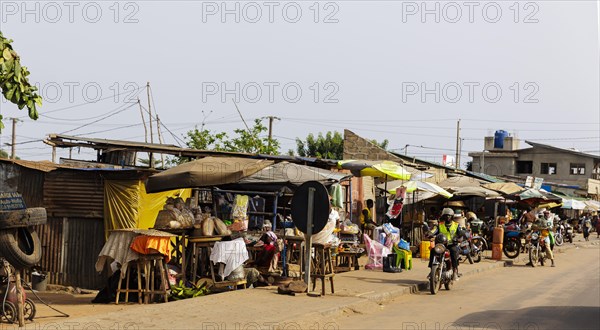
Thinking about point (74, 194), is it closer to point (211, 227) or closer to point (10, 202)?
point (211, 227)

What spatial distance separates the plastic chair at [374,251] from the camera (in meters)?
20.4

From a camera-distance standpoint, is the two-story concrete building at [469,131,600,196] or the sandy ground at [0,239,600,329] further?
the two-story concrete building at [469,131,600,196]

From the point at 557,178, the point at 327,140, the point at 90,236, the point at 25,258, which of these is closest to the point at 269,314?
the point at 25,258

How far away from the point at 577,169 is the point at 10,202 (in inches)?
2650

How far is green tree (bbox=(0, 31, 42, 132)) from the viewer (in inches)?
349

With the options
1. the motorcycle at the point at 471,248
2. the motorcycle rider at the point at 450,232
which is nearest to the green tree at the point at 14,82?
the motorcycle rider at the point at 450,232

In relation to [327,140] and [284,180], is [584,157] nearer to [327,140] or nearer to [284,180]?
[327,140]

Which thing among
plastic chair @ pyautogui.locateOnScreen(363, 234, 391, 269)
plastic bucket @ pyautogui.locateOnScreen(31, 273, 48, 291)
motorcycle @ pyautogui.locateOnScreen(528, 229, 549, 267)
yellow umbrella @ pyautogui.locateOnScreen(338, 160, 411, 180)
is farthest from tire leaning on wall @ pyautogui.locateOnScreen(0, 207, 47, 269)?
motorcycle @ pyautogui.locateOnScreen(528, 229, 549, 267)

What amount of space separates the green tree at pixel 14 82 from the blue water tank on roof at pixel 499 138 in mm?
68304

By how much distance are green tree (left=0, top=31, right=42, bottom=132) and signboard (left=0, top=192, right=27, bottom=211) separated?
316 cm

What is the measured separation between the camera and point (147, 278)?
13914 millimetres

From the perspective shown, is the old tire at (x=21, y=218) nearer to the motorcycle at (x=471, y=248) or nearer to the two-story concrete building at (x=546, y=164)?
the motorcycle at (x=471, y=248)

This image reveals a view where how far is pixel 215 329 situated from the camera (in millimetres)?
10672

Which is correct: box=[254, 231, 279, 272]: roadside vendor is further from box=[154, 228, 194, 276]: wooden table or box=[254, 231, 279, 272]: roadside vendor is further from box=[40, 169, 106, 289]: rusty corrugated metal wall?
box=[40, 169, 106, 289]: rusty corrugated metal wall
